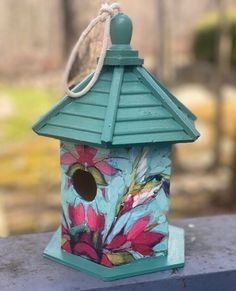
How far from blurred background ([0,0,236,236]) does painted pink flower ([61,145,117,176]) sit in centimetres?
202

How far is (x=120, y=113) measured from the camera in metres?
1.22

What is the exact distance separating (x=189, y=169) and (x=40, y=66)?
6.71 ft

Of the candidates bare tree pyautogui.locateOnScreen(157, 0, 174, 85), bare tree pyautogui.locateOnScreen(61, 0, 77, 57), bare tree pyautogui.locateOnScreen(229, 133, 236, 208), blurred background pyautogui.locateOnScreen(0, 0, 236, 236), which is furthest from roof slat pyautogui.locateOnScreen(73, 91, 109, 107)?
bare tree pyautogui.locateOnScreen(229, 133, 236, 208)

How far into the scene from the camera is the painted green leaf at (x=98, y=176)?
1266 mm

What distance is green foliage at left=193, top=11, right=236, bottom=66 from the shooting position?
309 inches

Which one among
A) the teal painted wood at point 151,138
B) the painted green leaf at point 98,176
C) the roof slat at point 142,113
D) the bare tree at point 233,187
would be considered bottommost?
the bare tree at point 233,187

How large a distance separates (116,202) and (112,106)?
228mm

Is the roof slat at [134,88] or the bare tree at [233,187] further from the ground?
the roof slat at [134,88]

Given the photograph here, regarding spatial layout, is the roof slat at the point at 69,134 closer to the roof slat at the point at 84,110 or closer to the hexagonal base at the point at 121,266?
the roof slat at the point at 84,110

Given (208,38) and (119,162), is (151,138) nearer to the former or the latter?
→ (119,162)

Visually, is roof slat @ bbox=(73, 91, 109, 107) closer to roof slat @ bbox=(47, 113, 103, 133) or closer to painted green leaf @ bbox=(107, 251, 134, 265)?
roof slat @ bbox=(47, 113, 103, 133)

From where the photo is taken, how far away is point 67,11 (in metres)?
3.76

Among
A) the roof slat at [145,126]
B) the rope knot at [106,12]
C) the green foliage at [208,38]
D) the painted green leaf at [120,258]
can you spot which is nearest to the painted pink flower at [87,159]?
the roof slat at [145,126]

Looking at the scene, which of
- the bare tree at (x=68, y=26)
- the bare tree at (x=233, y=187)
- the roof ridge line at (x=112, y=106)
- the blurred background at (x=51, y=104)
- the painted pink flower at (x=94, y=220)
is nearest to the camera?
the roof ridge line at (x=112, y=106)
